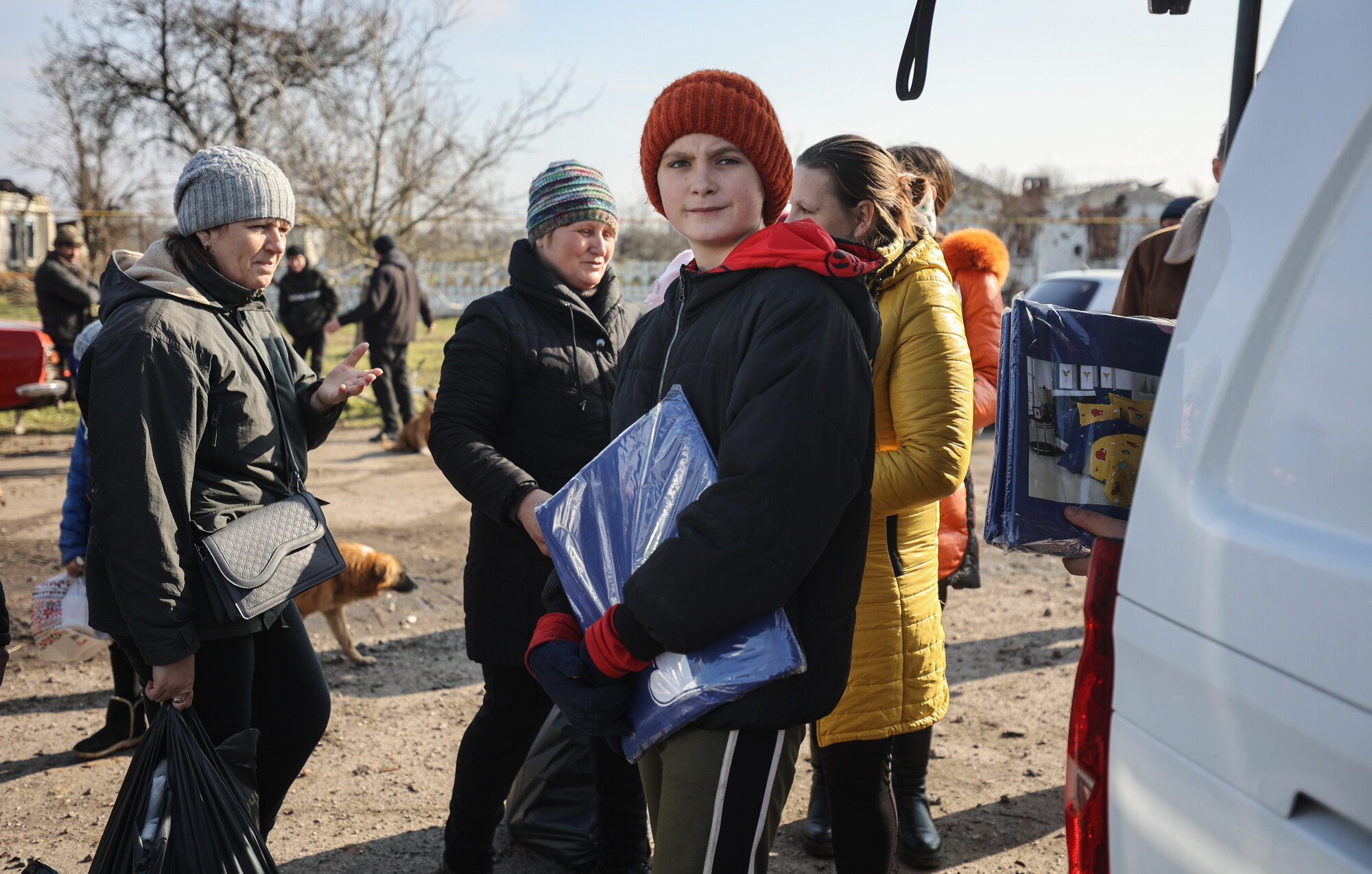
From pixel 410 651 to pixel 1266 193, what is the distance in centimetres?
442

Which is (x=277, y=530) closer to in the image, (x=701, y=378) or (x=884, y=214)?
(x=701, y=378)

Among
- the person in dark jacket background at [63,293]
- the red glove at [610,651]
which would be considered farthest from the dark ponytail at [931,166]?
the person in dark jacket background at [63,293]

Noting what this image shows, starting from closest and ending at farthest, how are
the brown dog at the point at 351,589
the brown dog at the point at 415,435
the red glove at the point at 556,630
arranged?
1. the red glove at the point at 556,630
2. the brown dog at the point at 351,589
3. the brown dog at the point at 415,435

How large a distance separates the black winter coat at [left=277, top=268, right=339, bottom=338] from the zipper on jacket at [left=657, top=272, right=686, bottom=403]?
10.6m

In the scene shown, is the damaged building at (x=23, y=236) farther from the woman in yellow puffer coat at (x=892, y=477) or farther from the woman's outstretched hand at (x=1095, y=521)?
the woman's outstretched hand at (x=1095, y=521)

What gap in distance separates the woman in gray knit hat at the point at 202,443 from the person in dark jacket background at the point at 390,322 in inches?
296

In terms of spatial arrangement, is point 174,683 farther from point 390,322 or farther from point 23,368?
point 390,322

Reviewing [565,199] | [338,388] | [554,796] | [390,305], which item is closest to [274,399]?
[338,388]

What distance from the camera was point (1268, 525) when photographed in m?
1.10

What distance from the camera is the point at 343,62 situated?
48.0 ft

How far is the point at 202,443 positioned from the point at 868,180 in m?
1.78

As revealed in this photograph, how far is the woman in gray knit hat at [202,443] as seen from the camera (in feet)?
7.02

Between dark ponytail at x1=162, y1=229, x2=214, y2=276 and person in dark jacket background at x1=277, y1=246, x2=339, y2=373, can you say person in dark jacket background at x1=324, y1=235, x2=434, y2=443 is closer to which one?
person in dark jacket background at x1=277, y1=246, x2=339, y2=373

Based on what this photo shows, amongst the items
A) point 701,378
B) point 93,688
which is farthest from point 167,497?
point 93,688
